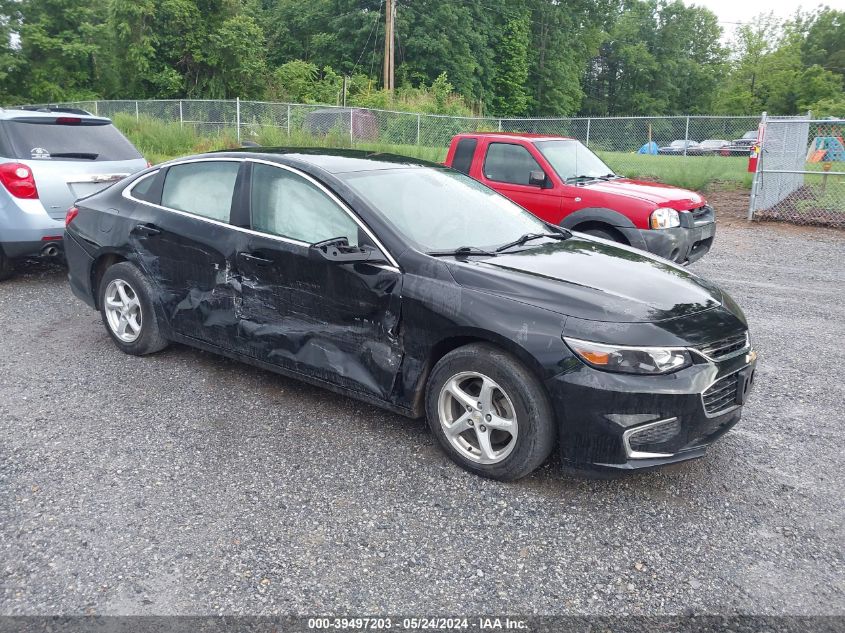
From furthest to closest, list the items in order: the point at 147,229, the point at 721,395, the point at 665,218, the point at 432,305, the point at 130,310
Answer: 1. the point at 665,218
2. the point at 130,310
3. the point at 147,229
4. the point at 432,305
5. the point at 721,395

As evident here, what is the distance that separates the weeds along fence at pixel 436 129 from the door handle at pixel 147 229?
14.5 m

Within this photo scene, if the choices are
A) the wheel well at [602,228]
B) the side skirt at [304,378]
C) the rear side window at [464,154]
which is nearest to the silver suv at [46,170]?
the side skirt at [304,378]

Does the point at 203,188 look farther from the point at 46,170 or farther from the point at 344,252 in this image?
the point at 46,170

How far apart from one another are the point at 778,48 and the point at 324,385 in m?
85.5

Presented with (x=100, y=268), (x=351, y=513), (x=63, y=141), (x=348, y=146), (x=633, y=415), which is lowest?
(x=351, y=513)

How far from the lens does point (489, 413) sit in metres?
3.62

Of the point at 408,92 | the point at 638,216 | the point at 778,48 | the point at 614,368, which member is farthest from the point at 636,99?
the point at 614,368

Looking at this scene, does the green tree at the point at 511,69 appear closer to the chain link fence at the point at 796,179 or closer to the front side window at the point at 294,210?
the chain link fence at the point at 796,179

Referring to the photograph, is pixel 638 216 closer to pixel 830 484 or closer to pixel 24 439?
pixel 830 484

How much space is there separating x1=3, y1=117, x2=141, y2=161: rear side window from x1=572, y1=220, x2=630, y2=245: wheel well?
5.00 meters

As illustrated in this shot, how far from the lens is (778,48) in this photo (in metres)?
75.8

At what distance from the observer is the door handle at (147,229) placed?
5.05m

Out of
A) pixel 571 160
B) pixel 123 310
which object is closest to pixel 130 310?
pixel 123 310

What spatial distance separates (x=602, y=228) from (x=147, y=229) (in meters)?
4.90
